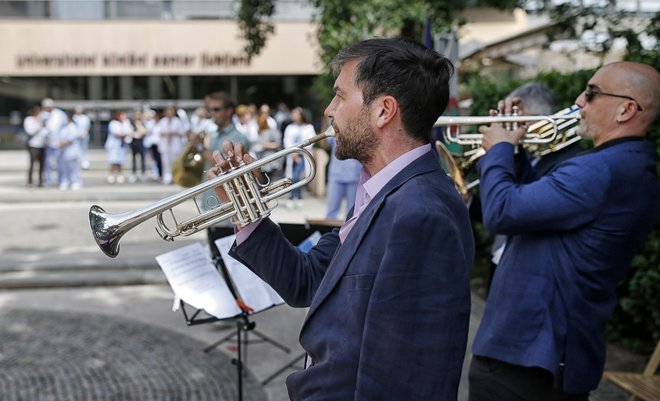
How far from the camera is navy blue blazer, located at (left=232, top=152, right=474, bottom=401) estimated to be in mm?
1568

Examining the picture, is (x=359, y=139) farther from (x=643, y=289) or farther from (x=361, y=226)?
(x=643, y=289)

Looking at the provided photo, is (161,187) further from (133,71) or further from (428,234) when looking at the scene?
(428,234)

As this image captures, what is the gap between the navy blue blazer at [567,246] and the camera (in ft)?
7.65

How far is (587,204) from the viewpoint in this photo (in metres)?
2.31

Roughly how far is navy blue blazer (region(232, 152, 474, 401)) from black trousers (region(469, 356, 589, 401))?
0.88 m

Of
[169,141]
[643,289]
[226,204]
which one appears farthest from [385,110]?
[169,141]

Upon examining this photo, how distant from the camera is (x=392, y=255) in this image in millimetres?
1579

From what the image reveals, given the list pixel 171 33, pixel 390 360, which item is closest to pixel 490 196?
pixel 390 360

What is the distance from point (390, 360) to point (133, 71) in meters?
24.9

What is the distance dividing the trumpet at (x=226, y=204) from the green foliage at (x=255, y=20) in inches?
362

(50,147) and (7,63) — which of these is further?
(7,63)

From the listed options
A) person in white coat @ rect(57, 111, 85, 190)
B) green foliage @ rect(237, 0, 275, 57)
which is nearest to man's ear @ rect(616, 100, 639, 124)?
green foliage @ rect(237, 0, 275, 57)

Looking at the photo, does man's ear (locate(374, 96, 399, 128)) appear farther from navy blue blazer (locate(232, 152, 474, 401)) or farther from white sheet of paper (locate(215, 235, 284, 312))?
white sheet of paper (locate(215, 235, 284, 312))

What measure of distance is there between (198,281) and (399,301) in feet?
7.27
